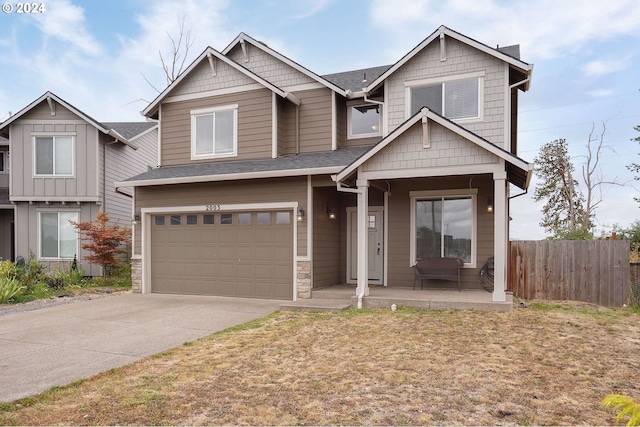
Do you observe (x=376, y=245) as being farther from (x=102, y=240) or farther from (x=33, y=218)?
(x=33, y=218)

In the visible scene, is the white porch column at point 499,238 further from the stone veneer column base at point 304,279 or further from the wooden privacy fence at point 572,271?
the stone veneer column base at point 304,279

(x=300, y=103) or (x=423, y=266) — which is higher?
(x=300, y=103)

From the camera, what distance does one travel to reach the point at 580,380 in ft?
15.9

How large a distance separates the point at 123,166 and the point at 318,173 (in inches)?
411

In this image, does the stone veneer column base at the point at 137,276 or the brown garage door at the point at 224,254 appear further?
the stone veneer column base at the point at 137,276

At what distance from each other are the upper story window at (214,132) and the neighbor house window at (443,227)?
5.10 metres

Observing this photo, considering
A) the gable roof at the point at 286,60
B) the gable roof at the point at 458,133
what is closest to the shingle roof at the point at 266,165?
the gable roof at the point at 458,133

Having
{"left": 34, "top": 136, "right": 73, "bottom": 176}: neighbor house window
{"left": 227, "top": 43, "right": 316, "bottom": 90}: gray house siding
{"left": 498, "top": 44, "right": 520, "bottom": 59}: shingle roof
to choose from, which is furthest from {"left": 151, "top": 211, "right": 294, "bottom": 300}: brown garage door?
{"left": 498, "top": 44, "right": 520, "bottom": 59}: shingle roof

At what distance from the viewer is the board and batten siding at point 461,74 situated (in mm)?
10266

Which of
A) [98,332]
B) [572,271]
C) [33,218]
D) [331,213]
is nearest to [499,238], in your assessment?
[572,271]

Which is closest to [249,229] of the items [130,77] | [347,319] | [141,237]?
[141,237]

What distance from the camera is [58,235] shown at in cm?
1602

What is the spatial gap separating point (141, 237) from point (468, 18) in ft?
45.1

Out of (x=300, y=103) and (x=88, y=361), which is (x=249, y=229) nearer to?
(x=300, y=103)
